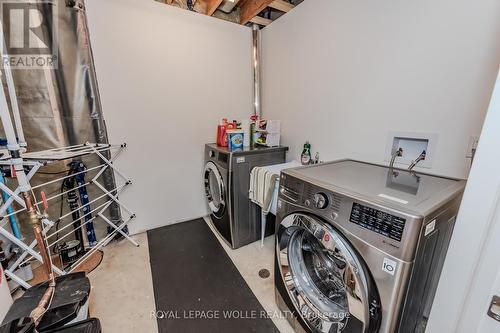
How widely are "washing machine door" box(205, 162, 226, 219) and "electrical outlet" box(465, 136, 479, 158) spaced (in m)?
1.70

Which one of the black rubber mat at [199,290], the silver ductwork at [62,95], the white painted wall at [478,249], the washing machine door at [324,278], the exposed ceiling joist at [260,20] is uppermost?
the exposed ceiling joist at [260,20]

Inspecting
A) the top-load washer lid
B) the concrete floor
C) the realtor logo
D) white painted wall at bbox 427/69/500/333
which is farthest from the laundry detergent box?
white painted wall at bbox 427/69/500/333

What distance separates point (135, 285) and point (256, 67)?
257 centimetres

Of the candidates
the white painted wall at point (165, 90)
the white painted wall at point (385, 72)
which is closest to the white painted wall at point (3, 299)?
the white painted wall at point (165, 90)

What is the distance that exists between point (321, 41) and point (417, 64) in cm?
82

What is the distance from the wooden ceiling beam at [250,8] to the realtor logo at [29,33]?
67.8 inches

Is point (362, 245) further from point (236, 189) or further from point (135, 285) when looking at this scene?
point (135, 285)

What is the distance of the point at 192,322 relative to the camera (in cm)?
136

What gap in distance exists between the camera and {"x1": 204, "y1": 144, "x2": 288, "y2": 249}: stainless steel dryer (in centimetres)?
189

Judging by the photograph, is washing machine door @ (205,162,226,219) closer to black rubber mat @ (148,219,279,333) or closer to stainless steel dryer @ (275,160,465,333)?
black rubber mat @ (148,219,279,333)

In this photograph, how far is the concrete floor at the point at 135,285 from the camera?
135cm

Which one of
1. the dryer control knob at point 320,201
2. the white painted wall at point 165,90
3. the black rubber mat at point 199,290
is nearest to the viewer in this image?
the dryer control knob at point 320,201

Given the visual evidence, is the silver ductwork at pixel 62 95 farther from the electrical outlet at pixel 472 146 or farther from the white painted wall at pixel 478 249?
the electrical outlet at pixel 472 146

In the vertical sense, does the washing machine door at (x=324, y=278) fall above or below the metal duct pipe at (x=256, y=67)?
below
